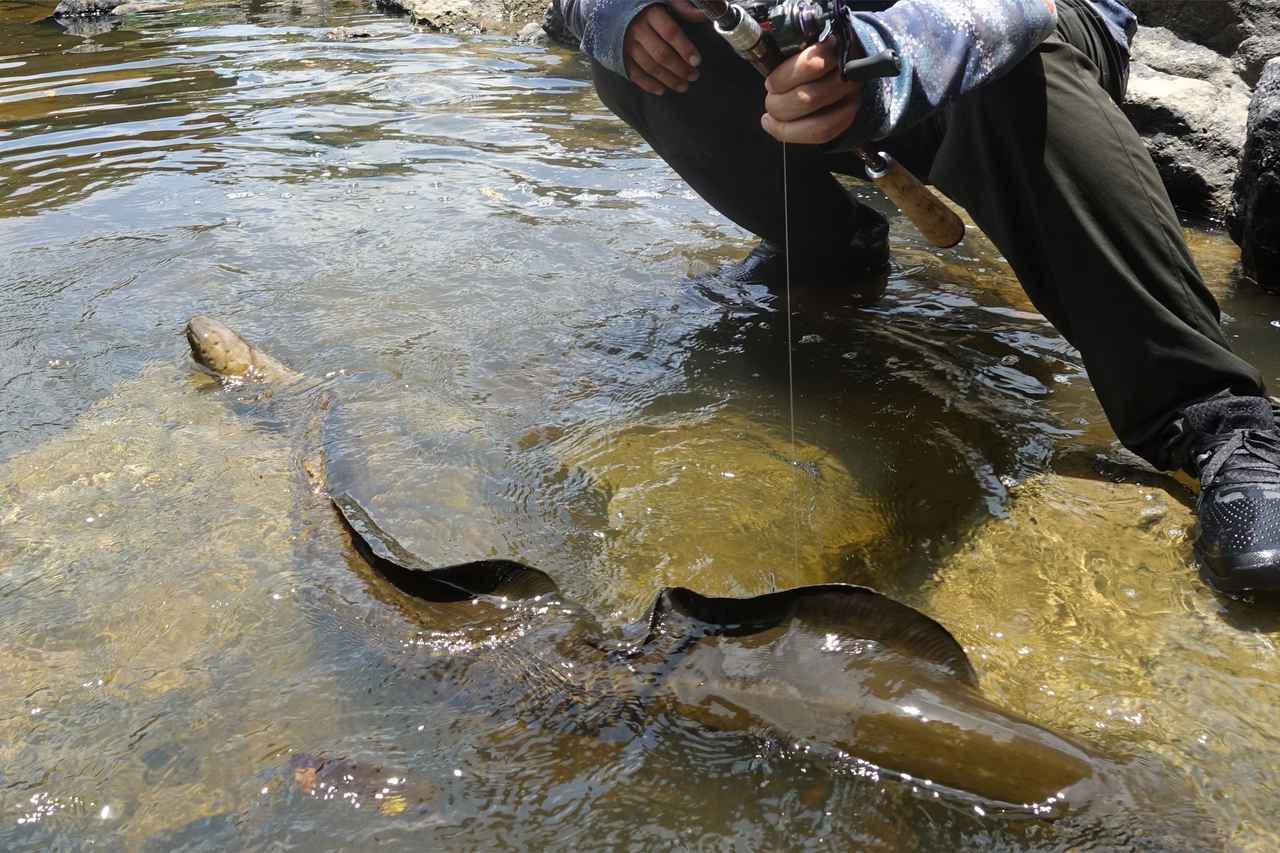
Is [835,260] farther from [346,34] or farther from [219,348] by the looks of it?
[346,34]

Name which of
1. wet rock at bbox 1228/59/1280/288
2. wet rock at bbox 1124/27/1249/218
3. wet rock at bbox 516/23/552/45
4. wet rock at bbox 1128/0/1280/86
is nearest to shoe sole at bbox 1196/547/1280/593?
wet rock at bbox 1228/59/1280/288

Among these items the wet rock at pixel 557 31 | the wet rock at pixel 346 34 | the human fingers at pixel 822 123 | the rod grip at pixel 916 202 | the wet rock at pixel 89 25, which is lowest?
the wet rock at pixel 89 25

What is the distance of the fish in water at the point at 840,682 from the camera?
63.7 inches

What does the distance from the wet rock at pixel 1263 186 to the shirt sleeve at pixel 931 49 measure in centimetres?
200

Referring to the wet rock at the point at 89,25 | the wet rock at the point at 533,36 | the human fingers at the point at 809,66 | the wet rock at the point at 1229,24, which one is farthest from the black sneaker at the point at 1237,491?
the wet rock at the point at 89,25

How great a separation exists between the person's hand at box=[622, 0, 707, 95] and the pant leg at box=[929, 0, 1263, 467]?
2.60 feet

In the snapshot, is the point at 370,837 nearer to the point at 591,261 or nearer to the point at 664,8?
the point at 664,8

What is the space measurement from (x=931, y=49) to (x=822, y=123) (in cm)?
33

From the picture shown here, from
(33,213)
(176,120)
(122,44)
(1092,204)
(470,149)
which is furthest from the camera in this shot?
(122,44)

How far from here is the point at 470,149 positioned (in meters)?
6.43

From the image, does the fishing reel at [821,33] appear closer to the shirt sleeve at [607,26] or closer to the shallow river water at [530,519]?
the shirt sleeve at [607,26]

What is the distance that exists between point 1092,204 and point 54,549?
8.86 feet

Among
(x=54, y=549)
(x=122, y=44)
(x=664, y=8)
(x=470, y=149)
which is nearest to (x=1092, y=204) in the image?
(x=664, y=8)

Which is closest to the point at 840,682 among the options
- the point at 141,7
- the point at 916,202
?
the point at 916,202
